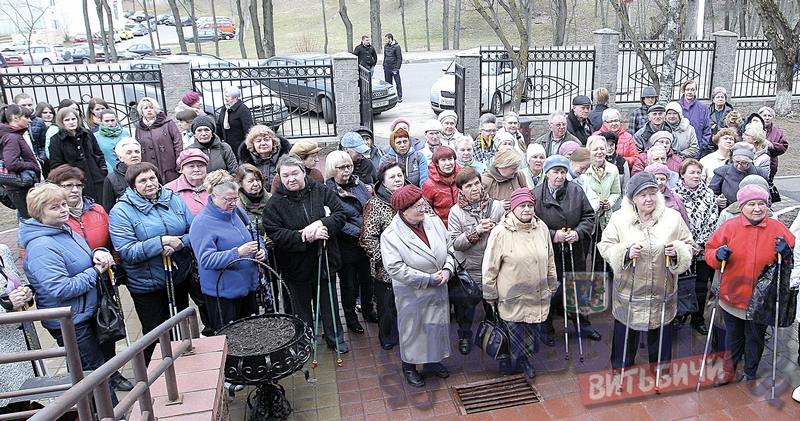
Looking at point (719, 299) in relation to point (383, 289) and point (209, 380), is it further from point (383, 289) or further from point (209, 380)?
point (209, 380)

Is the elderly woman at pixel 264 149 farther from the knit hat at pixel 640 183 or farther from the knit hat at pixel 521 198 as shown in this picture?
the knit hat at pixel 640 183

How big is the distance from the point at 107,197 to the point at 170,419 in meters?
3.21

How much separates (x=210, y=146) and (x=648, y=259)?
469 centimetres

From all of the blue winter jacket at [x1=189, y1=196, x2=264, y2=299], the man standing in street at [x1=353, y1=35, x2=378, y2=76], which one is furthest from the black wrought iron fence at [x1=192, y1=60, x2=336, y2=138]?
the blue winter jacket at [x1=189, y1=196, x2=264, y2=299]

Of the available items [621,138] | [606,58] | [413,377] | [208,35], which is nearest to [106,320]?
[413,377]

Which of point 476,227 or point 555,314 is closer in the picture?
point 476,227

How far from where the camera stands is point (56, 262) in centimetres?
425

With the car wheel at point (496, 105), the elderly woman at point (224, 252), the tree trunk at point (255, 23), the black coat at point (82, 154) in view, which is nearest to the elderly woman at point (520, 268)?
the elderly woman at point (224, 252)

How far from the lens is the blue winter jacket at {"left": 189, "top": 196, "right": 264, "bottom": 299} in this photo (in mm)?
4844

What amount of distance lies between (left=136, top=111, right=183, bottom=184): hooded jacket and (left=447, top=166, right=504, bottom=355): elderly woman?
3.92 m

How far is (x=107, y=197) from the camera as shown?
19.0 ft

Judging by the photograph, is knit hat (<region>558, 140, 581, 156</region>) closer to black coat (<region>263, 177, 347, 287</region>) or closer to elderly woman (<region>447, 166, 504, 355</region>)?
elderly woman (<region>447, 166, 504, 355</region>)

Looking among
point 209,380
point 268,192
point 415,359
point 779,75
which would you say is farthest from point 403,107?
point 209,380

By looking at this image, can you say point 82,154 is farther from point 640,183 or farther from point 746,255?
point 746,255
